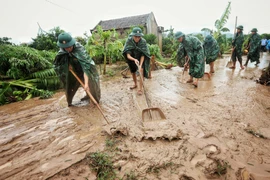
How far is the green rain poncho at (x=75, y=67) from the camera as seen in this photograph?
3025 millimetres

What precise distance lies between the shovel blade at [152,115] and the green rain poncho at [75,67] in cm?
135

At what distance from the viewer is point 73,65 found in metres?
3.27

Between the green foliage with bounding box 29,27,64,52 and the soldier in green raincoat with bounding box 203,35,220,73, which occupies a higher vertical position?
the green foliage with bounding box 29,27,64,52

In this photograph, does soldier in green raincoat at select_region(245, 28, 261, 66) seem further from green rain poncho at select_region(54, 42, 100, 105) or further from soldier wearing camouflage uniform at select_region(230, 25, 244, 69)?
green rain poncho at select_region(54, 42, 100, 105)

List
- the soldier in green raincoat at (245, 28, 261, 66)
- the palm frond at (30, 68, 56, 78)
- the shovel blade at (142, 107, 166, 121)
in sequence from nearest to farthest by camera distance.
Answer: the shovel blade at (142, 107, 166, 121) → the palm frond at (30, 68, 56, 78) → the soldier in green raincoat at (245, 28, 261, 66)

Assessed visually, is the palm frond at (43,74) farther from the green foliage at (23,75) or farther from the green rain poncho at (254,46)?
the green rain poncho at (254,46)

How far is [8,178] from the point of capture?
159 cm

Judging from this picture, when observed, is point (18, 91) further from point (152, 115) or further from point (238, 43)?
point (238, 43)

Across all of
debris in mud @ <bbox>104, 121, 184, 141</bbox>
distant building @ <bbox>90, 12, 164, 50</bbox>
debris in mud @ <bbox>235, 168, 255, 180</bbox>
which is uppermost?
distant building @ <bbox>90, 12, 164, 50</bbox>

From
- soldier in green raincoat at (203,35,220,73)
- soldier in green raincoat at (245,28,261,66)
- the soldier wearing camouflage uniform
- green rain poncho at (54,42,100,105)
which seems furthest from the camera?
soldier in green raincoat at (245,28,261,66)

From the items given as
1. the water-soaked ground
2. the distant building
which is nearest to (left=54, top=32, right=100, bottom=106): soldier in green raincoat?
the water-soaked ground

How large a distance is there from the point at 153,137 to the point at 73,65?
233 cm

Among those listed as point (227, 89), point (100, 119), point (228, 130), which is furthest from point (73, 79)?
point (227, 89)

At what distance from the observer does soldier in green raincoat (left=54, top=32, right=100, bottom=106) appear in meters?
2.83
